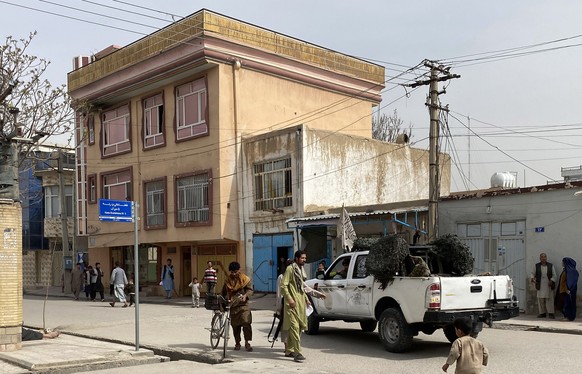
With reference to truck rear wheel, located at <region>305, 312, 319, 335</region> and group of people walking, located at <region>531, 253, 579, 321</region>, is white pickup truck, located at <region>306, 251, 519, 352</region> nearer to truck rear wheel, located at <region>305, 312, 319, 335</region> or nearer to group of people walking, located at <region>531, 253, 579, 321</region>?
truck rear wheel, located at <region>305, 312, 319, 335</region>

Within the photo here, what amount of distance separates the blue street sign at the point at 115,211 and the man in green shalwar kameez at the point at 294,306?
10.1 feet

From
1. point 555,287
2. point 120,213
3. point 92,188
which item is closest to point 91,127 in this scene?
point 92,188

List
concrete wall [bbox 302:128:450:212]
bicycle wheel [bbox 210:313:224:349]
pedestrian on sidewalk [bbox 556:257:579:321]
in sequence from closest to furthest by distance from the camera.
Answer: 1. bicycle wheel [bbox 210:313:224:349]
2. pedestrian on sidewalk [bbox 556:257:579:321]
3. concrete wall [bbox 302:128:450:212]

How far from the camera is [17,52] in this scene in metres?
17.3

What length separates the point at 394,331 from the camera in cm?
1163

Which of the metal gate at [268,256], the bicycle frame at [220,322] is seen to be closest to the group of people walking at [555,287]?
the bicycle frame at [220,322]

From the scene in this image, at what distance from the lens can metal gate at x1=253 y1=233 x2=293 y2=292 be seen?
26.8 m

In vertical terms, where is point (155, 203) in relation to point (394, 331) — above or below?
above

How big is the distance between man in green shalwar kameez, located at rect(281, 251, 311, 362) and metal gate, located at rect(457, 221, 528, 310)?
378 inches

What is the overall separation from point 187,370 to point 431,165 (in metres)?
10.9

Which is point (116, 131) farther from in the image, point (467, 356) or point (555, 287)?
point (467, 356)

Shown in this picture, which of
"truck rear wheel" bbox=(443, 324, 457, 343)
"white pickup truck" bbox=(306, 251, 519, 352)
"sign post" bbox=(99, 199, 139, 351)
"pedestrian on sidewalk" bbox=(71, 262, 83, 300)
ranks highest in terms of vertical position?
"sign post" bbox=(99, 199, 139, 351)

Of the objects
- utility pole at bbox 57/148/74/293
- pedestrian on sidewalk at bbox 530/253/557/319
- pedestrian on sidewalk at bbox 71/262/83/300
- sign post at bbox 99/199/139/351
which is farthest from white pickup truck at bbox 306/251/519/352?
utility pole at bbox 57/148/74/293

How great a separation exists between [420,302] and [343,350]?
193 cm
